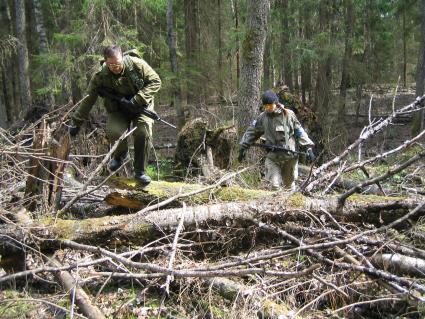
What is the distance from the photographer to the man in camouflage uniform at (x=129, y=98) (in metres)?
5.61

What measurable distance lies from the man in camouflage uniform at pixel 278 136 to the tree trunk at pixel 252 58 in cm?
212

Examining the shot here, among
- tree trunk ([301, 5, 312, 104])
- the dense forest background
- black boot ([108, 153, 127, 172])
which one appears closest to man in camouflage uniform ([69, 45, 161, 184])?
black boot ([108, 153, 127, 172])

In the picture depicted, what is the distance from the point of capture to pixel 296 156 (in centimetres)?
707

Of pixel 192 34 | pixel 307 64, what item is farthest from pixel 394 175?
pixel 192 34

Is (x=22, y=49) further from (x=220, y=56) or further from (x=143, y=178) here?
(x=143, y=178)

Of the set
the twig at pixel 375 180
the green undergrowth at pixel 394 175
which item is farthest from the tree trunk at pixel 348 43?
the twig at pixel 375 180

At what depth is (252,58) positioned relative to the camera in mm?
9000

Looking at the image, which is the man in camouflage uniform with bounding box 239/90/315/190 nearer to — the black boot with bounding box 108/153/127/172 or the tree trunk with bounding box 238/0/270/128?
the black boot with bounding box 108/153/127/172

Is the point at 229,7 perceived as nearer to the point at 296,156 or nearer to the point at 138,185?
the point at 296,156

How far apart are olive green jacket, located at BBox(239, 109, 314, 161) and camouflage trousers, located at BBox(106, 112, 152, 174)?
189cm

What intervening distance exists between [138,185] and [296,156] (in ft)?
9.13

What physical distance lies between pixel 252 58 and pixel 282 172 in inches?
114

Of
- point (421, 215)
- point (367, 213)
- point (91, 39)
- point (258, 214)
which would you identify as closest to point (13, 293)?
point (258, 214)

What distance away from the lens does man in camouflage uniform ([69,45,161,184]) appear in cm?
561
